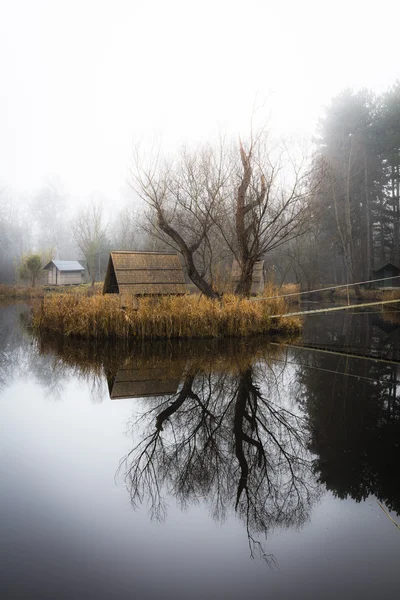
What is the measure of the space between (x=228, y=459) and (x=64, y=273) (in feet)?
Result: 111

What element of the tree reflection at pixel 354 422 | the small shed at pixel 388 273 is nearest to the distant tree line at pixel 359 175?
the small shed at pixel 388 273

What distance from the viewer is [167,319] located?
11.8 metres

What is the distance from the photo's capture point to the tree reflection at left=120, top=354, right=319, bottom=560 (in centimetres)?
354

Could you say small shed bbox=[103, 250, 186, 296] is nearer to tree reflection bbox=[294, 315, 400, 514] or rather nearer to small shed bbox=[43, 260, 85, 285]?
tree reflection bbox=[294, 315, 400, 514]

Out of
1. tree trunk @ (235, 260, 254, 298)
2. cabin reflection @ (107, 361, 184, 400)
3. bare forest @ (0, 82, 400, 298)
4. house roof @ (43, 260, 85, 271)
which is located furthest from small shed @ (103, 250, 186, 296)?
house roof @ (43, 260, 85, 271)

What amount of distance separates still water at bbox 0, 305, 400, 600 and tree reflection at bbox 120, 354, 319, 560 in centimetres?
2

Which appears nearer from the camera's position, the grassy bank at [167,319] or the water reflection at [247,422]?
the water reflection at [247,422]

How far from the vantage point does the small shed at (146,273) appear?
15133mm

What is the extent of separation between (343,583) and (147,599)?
3.32 ft

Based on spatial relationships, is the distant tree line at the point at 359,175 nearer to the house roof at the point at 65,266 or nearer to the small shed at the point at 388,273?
the small shed at the point at 388,273

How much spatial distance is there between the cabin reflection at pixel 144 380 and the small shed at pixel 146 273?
6.53m

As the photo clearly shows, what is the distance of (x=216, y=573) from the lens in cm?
275

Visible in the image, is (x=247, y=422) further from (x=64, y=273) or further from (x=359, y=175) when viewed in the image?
(x=64, y=273)

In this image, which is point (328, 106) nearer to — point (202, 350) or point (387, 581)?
point (202, 350)
